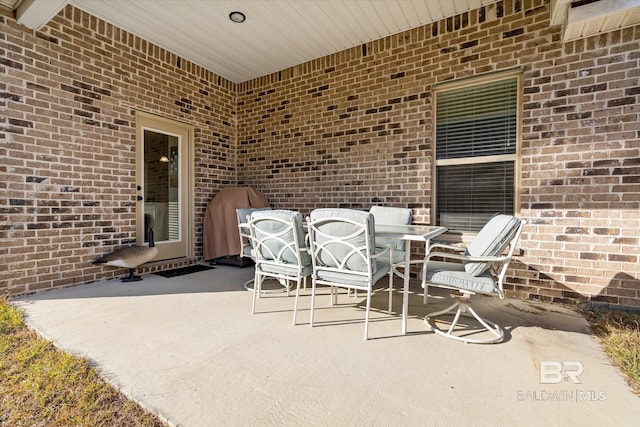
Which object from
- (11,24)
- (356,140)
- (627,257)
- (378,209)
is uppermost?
(11,24)

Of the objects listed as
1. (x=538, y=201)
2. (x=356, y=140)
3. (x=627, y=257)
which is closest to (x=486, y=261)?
(x=538, y=201)

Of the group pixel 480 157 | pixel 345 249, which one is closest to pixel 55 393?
pixel 345 249

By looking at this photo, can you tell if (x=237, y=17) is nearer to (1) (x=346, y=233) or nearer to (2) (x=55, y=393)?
(1) (x=346, y=233)

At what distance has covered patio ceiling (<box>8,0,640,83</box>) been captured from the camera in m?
2.85

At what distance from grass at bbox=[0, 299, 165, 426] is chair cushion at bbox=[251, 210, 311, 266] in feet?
4.79

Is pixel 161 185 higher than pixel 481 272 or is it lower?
higher

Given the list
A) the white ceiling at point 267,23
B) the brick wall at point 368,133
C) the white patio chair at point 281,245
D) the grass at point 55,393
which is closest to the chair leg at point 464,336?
the white patio chair at point 281,245

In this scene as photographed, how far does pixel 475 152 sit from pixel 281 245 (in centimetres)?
263

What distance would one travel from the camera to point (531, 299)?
3.28m

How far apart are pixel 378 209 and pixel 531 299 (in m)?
1.91

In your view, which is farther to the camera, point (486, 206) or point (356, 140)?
point (356, 140)

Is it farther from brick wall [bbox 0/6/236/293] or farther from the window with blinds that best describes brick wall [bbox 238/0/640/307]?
brick wall [bbox 0/6/236/293]

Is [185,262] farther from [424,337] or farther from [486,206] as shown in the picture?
[486,206]

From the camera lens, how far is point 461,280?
2.28m
